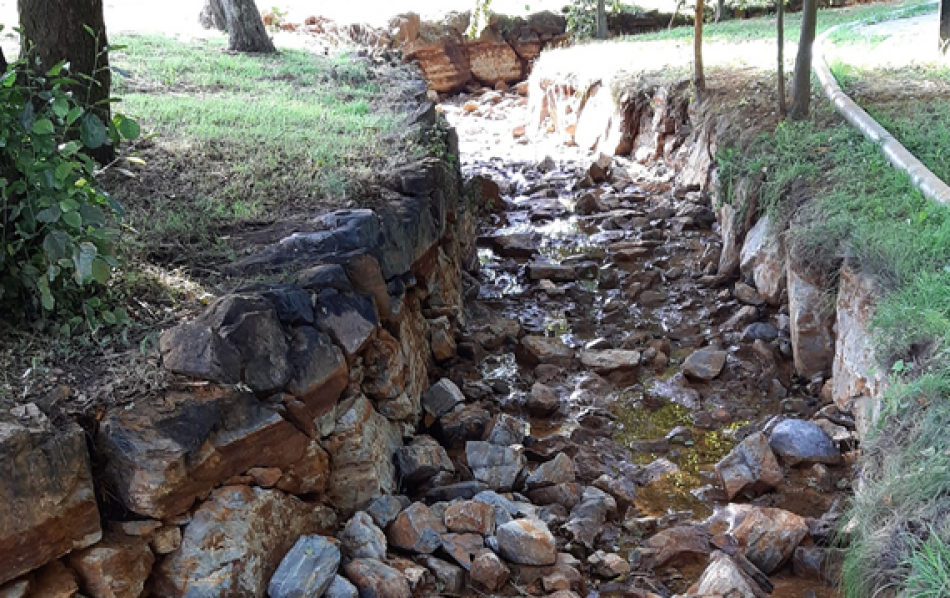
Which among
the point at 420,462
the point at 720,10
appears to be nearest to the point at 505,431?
the point at 420,462

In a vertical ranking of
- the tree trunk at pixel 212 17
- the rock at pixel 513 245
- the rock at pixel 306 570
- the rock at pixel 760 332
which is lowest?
the rock at pixel 760 332

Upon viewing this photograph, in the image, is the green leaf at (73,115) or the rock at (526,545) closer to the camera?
the green leaf at (73,115)

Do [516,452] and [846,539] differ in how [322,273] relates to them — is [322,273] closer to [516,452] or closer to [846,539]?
[516,452]

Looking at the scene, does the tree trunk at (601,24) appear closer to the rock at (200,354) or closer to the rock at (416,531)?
the rock at (416,531)

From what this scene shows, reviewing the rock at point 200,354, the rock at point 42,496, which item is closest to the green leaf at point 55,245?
the rock at point 200,354

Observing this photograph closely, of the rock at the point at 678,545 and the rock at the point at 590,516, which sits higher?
the rock at the point at 590,516

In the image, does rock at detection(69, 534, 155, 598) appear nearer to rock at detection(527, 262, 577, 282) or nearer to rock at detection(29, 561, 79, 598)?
rock at detection(29, 561, 79, 598)

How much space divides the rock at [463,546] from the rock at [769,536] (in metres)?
1.27

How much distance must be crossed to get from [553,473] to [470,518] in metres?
0.82

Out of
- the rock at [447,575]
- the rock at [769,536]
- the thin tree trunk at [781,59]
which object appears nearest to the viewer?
the rock at [447,575]

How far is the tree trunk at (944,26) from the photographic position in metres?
9.50

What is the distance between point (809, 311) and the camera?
557cm

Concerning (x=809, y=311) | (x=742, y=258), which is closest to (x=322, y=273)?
(x=809, y=311)

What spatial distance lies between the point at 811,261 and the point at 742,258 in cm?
141
